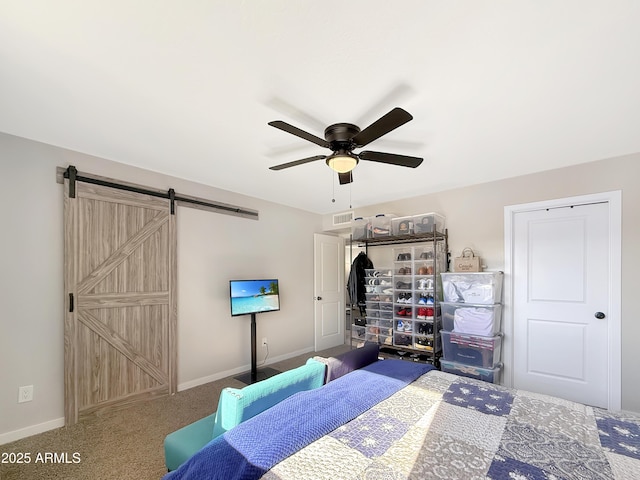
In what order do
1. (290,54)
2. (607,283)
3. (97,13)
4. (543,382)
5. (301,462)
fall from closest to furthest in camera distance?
(301,462), (97,13), (290,54), (607,283), (543,382)

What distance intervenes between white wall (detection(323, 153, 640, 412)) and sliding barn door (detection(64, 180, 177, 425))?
3153 mm

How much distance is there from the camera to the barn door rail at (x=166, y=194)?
9.03ft

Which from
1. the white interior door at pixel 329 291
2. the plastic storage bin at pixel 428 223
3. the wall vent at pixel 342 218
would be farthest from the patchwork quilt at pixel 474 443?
the wall vent at pixel 342 218

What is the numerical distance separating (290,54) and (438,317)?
326cm

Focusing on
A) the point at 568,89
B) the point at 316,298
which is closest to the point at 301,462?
the point at 568,89

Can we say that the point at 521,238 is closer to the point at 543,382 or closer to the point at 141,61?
the point at 543,382

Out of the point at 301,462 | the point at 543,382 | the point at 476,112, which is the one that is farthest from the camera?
the point at 543,382

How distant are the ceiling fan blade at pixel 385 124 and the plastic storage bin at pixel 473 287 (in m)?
2.24

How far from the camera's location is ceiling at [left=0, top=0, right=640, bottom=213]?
1331 mm

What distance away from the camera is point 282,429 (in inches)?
53.7

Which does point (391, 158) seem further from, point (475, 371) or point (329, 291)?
point (329, 291)

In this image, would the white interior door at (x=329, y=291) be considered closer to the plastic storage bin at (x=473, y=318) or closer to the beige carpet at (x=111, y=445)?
the plastic storage bin at (x=473, y=318)

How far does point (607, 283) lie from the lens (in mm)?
2924

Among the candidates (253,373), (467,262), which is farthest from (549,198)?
(253,373)
